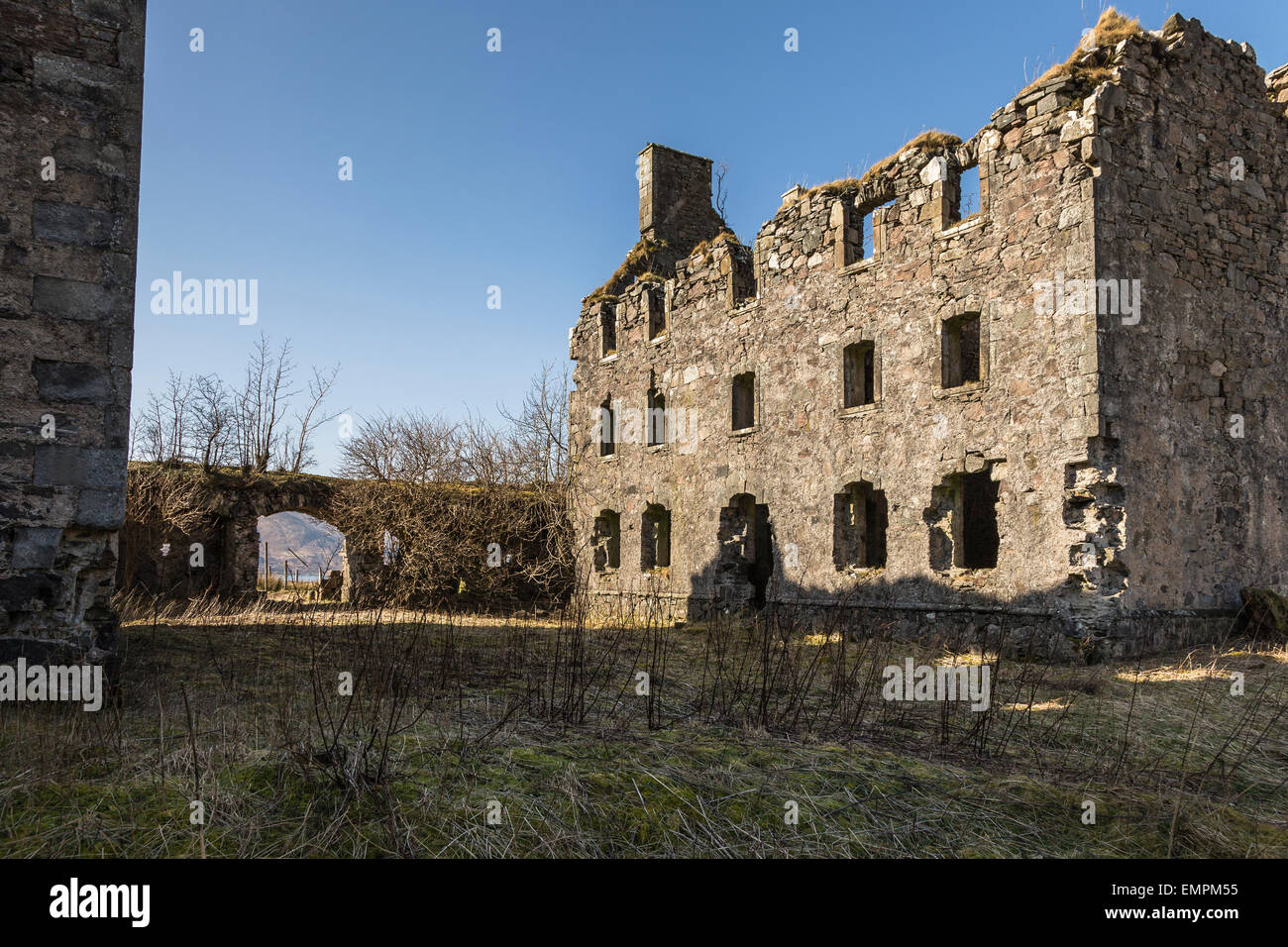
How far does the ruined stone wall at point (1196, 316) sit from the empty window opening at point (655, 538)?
954 cm

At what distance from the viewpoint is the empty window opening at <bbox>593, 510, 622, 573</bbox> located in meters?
20.2

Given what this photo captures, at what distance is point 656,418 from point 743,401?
2.58 metres

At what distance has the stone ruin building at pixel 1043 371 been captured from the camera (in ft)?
37.0

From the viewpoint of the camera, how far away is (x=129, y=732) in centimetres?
571

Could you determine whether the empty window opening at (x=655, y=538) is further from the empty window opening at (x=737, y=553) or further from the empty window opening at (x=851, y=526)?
the empty window opening at (x=851, y=526)

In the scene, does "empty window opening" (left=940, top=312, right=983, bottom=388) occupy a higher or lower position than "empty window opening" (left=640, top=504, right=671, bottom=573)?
higher

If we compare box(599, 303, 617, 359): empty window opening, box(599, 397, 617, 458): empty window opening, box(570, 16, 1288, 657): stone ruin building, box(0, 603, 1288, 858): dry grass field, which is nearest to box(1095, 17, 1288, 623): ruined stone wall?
box(570, 16, 1288, 657): stone ruin building

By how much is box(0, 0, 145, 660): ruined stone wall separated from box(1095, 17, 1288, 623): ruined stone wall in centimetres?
1039

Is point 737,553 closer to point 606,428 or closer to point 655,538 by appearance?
point 655,538

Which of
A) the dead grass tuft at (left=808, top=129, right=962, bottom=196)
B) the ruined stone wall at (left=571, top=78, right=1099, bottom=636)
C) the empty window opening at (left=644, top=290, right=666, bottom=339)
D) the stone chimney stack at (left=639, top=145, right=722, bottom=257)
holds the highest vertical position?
the stone chimney stack at (left=639, top=145, right=722, bottom=257)

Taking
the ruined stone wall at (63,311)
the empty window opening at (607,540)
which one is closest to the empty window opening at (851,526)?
the empty window opening at (607,540)

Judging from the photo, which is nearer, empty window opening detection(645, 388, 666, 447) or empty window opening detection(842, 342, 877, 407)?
empty window opening detection(842, 342, 877, 407)

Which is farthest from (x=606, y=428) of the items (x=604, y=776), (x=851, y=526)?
(x=604, y=776)

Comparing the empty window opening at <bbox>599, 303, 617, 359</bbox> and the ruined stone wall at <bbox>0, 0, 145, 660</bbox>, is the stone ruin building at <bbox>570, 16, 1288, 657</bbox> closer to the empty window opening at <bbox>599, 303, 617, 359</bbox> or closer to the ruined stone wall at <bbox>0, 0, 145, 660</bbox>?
the empty window opening at <bbox>599, 303, 617, 359</bbox>
